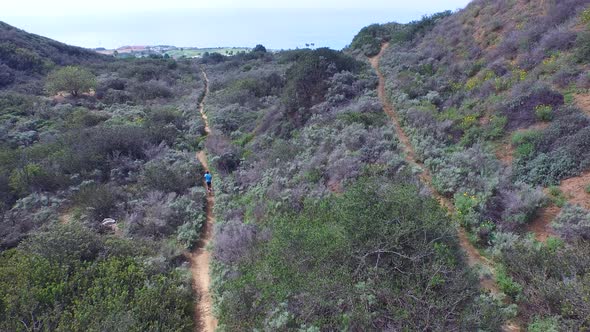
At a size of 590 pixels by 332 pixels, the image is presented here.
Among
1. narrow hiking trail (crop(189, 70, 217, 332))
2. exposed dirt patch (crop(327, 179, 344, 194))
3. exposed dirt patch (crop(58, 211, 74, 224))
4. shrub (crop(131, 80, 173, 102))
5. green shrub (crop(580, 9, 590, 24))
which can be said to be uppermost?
green shrub (crop(580, 9, 590, 24))

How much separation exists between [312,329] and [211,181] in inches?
436

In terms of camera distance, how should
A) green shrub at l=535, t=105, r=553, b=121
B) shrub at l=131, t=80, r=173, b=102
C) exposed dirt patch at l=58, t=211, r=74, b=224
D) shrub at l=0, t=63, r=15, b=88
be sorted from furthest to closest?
shrub at l=0, t=63, r=15, b=88
shrub at l=131, t=80, r=173, b=102
exposed dirt patch at l=58, t=211, r=74, b=224
green shrub at l=535, t=105, r=553, b=121

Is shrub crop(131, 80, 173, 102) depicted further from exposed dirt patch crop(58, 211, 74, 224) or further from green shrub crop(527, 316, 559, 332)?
green shrub crop(527, 316, 559, 332)

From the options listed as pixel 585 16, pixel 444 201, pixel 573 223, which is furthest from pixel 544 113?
pixel 585 16

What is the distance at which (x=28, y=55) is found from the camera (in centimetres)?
4041

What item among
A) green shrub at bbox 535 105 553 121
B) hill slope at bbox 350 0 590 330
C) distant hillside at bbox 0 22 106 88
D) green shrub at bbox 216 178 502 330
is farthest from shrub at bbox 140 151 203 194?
distant hillside at bbox 0 22 106 88

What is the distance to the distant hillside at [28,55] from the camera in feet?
121

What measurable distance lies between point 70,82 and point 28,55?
14699 millimetres

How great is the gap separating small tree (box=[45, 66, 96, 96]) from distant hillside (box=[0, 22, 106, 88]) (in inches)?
282

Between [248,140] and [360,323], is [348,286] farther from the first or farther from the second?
[248,140]

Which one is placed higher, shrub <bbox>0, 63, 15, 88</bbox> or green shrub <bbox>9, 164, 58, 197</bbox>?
shrub <bbox>0, 63, 15, 88</bbox>

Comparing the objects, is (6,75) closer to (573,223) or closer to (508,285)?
(508,285)

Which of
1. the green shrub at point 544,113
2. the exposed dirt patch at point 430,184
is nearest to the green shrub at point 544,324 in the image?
the exposed dirt patch at point 430,184

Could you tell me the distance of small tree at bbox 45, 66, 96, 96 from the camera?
31.1 meters
